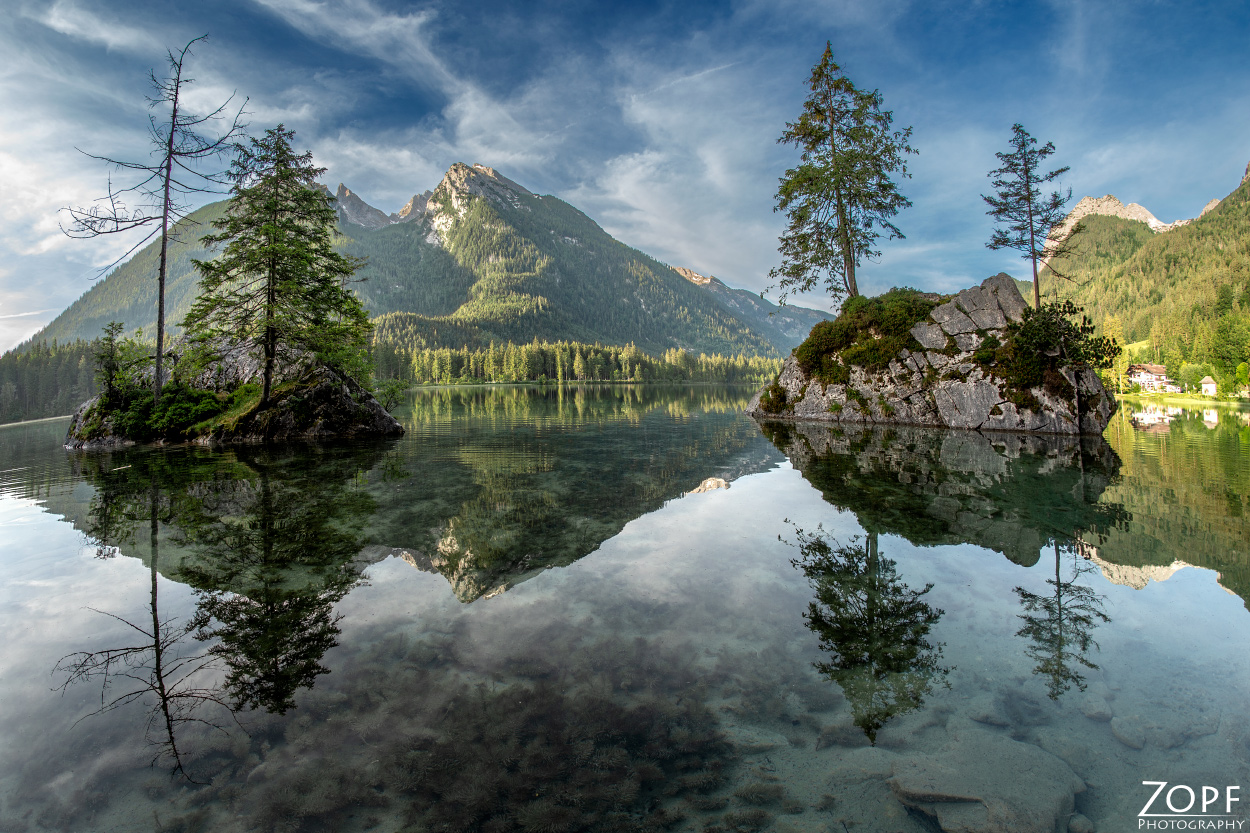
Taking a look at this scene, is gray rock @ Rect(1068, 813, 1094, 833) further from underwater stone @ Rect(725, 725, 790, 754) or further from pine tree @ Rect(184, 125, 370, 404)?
pine tree @ Rect(184, 125, 370, 404)

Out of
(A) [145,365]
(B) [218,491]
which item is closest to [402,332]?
(A) [145,365]

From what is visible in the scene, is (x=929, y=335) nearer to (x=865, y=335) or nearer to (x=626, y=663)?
(x=865, y=335)

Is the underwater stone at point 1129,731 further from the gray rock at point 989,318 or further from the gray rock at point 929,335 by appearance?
the gray rock at point 989,318

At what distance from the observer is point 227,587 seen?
5969 millimetres

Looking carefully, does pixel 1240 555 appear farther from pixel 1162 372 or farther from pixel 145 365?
pixel 1162 372

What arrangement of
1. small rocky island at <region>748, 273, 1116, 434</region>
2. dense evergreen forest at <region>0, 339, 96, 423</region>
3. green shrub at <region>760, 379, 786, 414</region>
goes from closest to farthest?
small rocky island at <region>748, 273, 1116, 434</region>, green shrub at <region>760, 379, 786, 414</region>, dense evergreen forest at <region>0, 339, 96, 423</region>

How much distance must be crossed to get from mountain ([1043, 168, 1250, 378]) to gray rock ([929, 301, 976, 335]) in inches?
1845

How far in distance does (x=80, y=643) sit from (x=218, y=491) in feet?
24.0

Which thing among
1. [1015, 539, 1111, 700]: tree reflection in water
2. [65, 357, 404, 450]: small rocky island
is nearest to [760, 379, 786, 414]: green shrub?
[65, 357, 404, 450]: small rocky island

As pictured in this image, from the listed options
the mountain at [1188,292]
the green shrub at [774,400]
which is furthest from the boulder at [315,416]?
the mountain at [1188,292]

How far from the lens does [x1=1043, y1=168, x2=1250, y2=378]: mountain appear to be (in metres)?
61.6

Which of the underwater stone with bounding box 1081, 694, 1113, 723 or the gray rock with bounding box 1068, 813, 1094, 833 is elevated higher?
the underwater stone with bounding box 1081, 694, 1113, 723

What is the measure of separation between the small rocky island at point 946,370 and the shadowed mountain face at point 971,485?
2.62 meters

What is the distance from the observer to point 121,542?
25.5 ft
